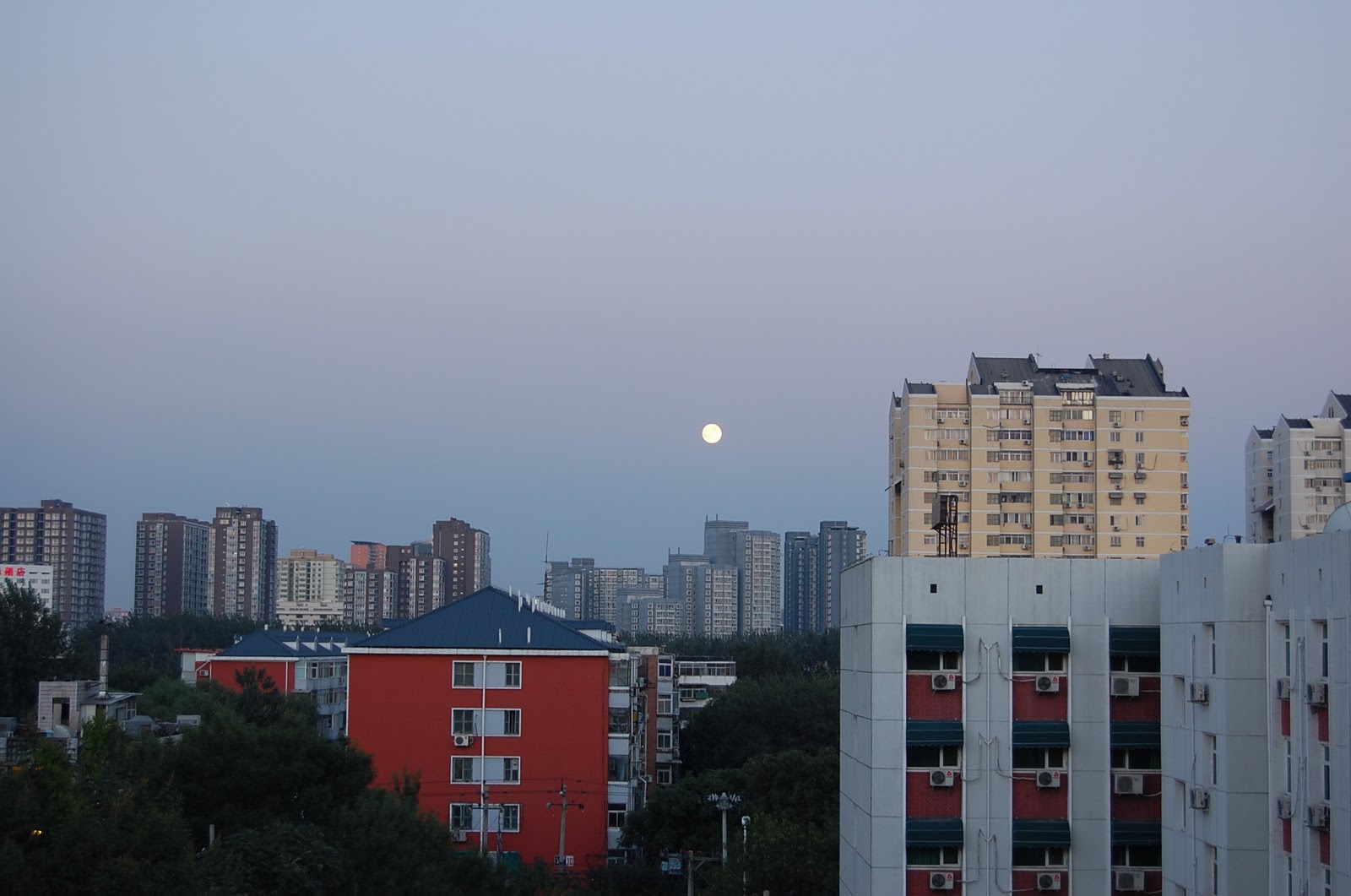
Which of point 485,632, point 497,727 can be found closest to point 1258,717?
point 497,727

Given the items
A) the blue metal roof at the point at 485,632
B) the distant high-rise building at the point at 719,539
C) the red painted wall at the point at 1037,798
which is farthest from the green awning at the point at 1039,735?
the distant high-rise building at the point at 719,539

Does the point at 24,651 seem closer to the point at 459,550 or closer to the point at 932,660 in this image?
the point at 932,660

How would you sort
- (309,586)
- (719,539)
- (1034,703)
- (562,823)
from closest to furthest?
(1034,703) < (562,823) < (309,586) < (719,539)

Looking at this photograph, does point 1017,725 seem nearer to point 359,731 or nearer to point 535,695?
point 535,695

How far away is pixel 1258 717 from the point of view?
526 inches

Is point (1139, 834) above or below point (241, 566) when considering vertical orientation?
below

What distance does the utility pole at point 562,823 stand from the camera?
85.4 ft

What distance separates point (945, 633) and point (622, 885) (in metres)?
12.1

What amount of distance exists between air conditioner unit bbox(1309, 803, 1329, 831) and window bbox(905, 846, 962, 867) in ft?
15.8

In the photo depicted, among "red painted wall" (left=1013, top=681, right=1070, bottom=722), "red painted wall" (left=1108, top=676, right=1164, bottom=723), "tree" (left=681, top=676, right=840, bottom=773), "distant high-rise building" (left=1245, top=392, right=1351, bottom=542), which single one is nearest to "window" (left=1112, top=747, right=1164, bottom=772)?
"red painted wall" (left=1108, top=676, right=1164, bottom=723)

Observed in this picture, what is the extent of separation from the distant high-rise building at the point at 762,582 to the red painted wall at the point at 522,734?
108 metres

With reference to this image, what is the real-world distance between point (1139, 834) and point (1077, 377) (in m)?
42.4

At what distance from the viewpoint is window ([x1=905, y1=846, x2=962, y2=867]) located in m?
15.9

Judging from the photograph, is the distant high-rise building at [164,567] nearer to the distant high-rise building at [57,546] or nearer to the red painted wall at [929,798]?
the distant high-rise building at [57,546]
